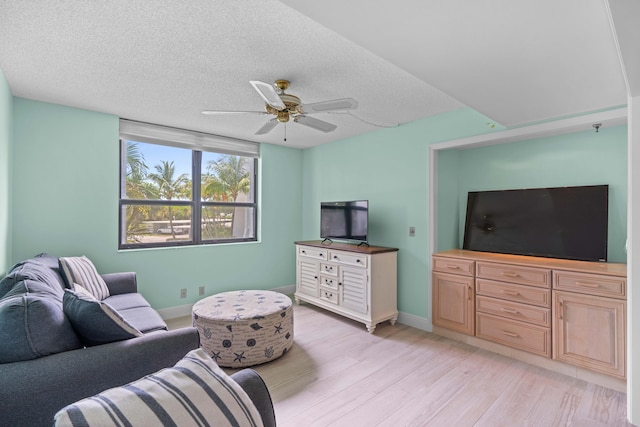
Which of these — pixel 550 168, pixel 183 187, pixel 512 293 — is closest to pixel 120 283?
pixel 183 187

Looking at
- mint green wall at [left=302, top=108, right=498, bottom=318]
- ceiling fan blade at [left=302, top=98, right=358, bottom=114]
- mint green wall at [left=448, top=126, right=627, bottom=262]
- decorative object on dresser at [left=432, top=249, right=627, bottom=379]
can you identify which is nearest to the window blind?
mint green wall at [left=302, top=108, right=498, bottom=318]

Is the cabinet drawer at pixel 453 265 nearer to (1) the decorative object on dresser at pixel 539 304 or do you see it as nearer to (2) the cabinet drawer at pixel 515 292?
(1) the decorative object on dresser at pixel 539 304

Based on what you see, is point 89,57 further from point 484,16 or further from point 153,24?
point 484,16

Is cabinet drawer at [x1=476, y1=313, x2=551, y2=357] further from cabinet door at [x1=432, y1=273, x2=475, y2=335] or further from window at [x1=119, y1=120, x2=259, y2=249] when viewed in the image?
window at [x1=119, y1=120, x2=259, y2=249]

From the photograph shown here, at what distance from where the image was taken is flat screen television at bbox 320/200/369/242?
379 cm

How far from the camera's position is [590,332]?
2.32m

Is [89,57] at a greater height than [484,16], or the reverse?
[89,57]

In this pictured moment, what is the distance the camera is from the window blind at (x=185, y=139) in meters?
3.55

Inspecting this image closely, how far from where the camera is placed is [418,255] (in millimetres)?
3480

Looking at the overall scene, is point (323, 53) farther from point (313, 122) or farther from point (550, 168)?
point (550, 168)

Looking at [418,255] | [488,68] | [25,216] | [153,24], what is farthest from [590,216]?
[25,216]

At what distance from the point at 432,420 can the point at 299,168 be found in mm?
3973

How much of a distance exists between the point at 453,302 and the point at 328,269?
4.86 feet

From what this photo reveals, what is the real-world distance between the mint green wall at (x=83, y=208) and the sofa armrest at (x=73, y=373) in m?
2.49
